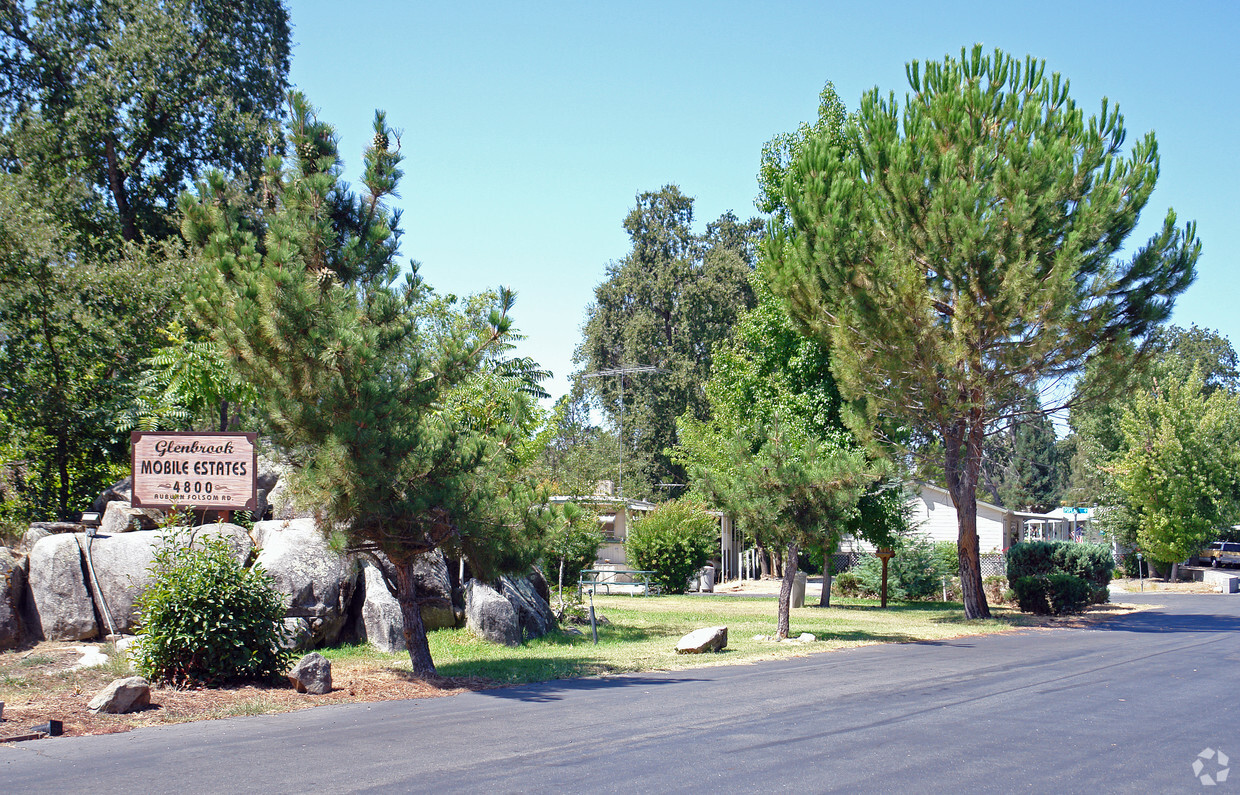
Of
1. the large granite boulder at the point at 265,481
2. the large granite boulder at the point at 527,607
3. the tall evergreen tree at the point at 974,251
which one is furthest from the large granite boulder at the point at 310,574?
the tall evergreen tree at the point at 974,251

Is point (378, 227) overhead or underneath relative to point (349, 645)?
overhead

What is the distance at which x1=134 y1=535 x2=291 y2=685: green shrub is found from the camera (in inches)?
373

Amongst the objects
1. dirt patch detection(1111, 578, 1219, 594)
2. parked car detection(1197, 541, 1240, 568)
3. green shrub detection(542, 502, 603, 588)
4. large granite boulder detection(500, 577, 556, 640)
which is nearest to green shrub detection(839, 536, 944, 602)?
green shrub detection(542, 502, 603, 588)

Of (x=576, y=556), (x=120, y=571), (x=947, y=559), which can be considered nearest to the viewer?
(x=120, y=571)

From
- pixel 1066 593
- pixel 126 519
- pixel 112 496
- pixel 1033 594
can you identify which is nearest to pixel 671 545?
pixel 1033 594

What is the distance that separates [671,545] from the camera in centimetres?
2811

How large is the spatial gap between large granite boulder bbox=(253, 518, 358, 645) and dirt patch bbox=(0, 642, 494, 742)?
1250 millimetres

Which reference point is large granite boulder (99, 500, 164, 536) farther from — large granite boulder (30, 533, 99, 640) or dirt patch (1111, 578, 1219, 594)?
dirt patch (1111, 578, 1219, 594)

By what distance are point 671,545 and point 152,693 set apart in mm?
20170

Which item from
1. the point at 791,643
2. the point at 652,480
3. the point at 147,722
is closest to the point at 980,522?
the point at 652,480

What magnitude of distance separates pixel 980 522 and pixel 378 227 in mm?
36340

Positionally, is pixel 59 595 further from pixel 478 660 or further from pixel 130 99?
pixel 130 99

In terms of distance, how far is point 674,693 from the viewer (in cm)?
980

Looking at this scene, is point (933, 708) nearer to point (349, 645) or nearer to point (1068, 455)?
point (349, 645)
